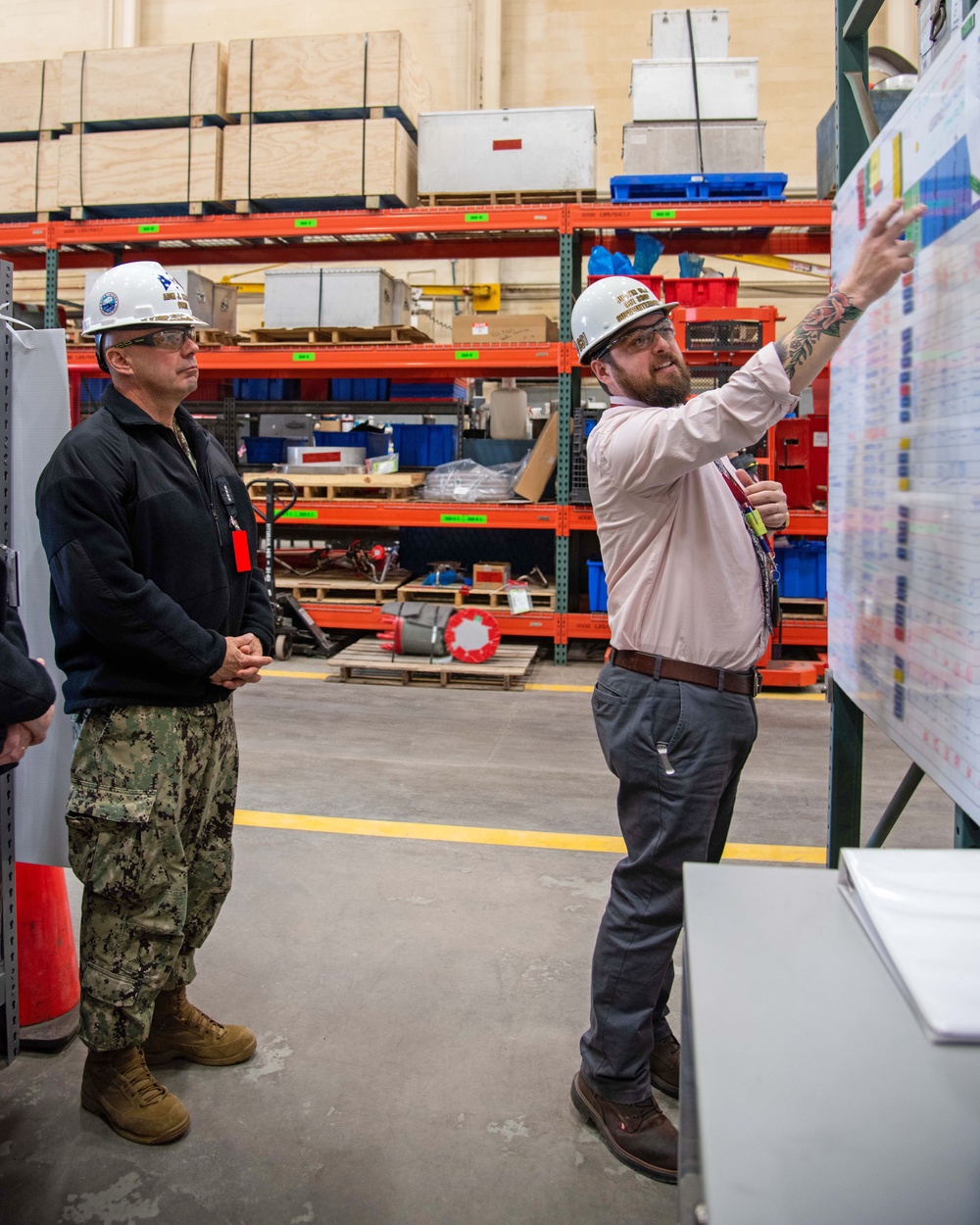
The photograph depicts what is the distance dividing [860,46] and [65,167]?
25.3ft

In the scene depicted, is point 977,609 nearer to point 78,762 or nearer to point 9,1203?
point 78,762

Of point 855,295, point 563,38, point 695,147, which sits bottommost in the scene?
point 855,295

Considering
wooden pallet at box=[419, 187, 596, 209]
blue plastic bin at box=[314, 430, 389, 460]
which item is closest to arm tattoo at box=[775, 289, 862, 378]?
wooden pallet at box=[419, 187, 596, 209]

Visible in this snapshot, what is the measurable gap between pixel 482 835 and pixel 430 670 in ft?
10.0

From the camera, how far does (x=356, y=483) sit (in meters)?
8.19

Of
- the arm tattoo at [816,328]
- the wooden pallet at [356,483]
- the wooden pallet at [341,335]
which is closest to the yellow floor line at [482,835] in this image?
the arm tattoo at [816,328]

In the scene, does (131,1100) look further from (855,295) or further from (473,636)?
(473,636)

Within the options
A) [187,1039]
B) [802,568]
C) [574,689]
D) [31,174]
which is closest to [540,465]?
[574,689]

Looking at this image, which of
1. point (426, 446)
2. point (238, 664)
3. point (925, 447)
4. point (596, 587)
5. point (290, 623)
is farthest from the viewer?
point (426, 446)

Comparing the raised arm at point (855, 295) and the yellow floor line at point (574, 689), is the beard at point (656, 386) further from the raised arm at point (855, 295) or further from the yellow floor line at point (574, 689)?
the yellow floor line at point (574, 689)

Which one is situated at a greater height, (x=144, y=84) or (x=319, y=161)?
(x=144, y=84)

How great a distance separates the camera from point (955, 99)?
5.33ft

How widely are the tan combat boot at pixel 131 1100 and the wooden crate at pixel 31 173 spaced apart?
8.13 metres

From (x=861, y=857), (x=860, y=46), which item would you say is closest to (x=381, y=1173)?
(x=861, y=857)
